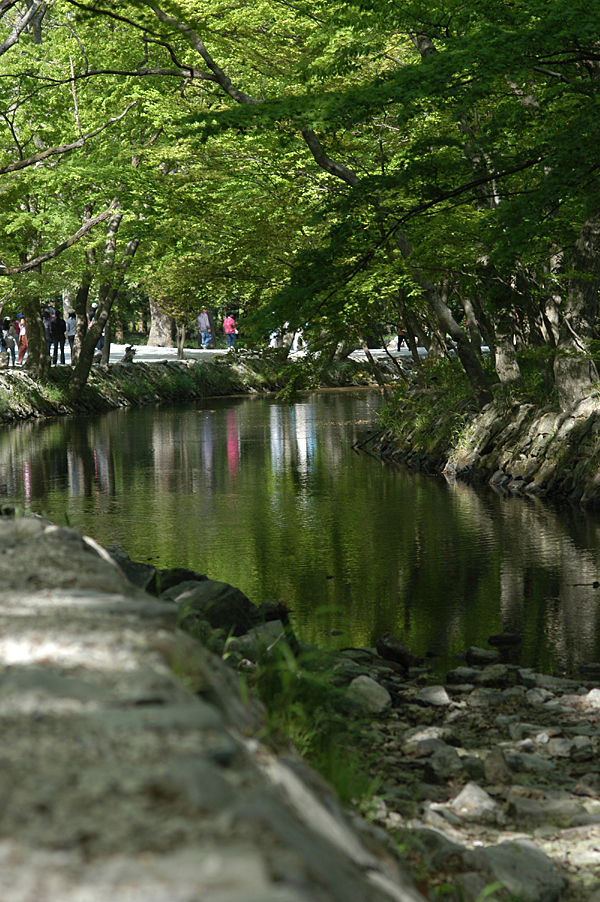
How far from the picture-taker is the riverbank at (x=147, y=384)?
3148 cm

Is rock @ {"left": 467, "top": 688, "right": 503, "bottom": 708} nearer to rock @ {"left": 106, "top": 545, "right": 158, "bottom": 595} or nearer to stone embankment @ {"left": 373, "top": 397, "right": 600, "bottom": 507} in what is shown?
rock @ {"left": 106, "top": 545, "right": 158, "bottom": 595}

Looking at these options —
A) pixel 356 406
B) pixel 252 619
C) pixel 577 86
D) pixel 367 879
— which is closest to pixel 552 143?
pixel 577 86

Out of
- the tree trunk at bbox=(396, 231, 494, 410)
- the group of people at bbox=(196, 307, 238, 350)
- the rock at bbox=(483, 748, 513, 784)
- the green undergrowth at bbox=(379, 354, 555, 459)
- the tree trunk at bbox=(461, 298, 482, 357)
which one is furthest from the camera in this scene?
the group of people at bbox=(196, 307, 238, 350)

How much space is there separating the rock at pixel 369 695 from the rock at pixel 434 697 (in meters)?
0.22

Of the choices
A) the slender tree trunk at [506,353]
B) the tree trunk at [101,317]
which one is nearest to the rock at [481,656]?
the slender tree trunk at [506,353]

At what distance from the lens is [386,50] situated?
18828 millimetres

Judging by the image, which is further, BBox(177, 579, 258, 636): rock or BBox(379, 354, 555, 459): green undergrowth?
BBox(379, 354, 555, 459): green undergrowth

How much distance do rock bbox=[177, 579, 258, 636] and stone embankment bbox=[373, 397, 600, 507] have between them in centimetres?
833

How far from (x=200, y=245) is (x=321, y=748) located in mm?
18421

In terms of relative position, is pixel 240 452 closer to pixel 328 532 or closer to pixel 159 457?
pixel 159 457

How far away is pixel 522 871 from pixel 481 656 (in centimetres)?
378

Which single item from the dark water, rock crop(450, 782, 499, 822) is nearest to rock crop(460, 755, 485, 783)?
rock crop(450, 782, 499, 822)

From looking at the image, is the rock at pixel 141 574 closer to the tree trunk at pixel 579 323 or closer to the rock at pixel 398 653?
the rock at pixel 398 653

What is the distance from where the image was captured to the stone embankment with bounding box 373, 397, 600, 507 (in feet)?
47.9
